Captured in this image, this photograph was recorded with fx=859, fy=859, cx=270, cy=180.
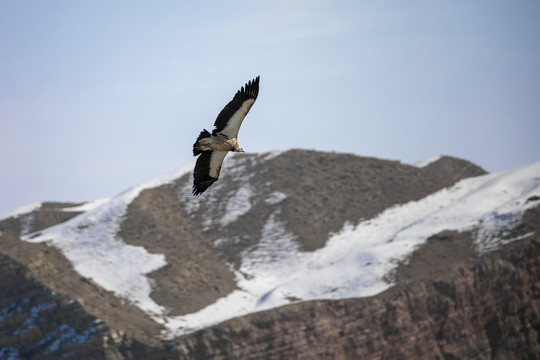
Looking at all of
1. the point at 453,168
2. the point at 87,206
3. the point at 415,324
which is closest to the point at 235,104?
the point at 415,324

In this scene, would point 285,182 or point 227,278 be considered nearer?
point 227,278

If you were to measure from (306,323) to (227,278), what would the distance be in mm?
13552

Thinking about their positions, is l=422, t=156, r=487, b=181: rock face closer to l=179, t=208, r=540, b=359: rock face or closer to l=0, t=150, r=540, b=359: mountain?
l=0, t=150, r=540, b=359: mountain

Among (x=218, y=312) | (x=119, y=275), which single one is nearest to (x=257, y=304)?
(x=218, y=312)

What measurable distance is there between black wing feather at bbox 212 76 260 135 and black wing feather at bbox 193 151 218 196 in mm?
1117

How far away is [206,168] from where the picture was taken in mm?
25000

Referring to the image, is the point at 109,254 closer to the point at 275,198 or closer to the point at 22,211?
the point at 275,198

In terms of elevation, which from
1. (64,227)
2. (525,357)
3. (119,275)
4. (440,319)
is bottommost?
(525,357)

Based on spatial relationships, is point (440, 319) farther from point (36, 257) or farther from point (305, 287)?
point (36, 257)

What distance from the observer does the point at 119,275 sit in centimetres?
7206

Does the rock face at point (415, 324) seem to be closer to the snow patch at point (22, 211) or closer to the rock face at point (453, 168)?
the snow patch at point (22, 211)

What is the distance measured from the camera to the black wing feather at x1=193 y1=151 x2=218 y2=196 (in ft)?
81.2

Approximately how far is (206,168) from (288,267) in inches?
2001

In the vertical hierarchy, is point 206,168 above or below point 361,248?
below
